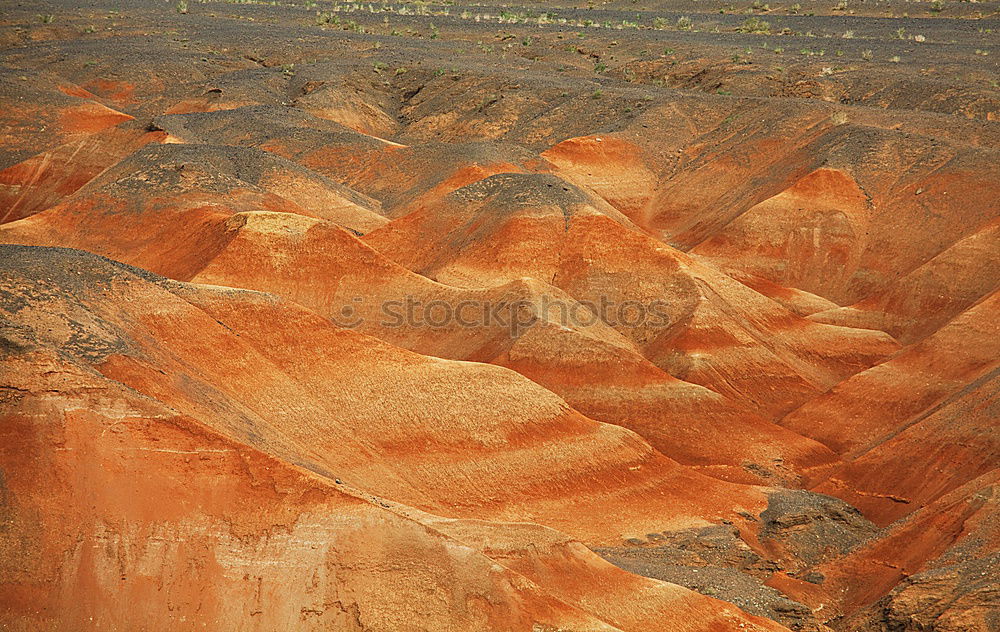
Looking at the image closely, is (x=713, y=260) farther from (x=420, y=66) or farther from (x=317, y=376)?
(x=420, y=66)

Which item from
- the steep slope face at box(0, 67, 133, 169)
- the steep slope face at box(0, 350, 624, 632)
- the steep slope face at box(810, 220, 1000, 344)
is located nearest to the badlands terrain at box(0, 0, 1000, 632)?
the steep slope face at box(0, 350, 624, 632)

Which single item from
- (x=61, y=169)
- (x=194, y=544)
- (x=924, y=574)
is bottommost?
(x=61, y=169)

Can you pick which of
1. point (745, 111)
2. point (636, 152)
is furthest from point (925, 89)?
Answer: point (636, 152)

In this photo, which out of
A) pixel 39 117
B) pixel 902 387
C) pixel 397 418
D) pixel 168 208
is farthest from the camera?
pixel 39 117

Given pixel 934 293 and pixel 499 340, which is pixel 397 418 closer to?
pixel 499 340

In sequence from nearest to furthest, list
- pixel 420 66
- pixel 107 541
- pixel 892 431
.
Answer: pixel 107 541 < pixel 892 431 < pixel 420 66

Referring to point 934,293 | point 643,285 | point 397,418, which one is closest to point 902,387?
point 934,293
